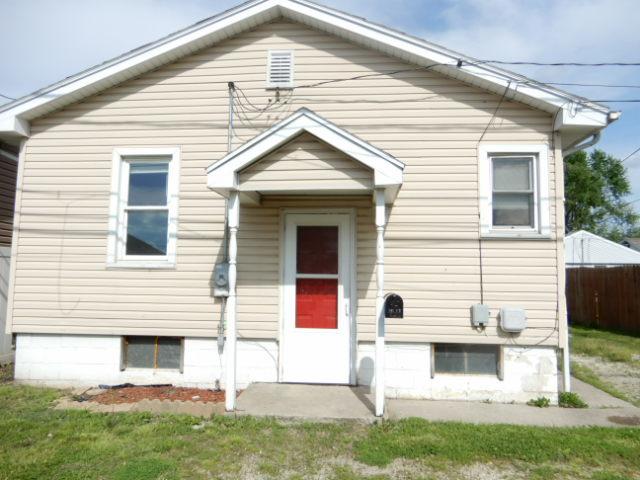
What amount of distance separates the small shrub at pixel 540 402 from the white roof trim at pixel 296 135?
3.33m

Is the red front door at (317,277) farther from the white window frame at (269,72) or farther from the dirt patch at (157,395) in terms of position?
the white window frame at (269,72)

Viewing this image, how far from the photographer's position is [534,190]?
587 centimetres

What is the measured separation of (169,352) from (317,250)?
2.62m

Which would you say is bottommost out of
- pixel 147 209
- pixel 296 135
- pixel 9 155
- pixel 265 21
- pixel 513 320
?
pixel 513 320

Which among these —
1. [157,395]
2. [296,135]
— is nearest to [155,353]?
[157,395]

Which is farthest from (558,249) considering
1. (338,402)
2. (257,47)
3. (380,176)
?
(257,47)

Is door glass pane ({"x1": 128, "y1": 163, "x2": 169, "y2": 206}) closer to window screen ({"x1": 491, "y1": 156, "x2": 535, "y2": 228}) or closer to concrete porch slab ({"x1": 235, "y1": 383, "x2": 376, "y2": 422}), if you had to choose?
concrete porch slab ({"x1": 235, "y1": 383, "x2": 376, "y2": 422})

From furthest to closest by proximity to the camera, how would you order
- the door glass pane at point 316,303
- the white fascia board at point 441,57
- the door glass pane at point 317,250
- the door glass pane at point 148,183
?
the door glass pane at point 148,183
the door glass pane at point 317,250
the door glass pane at point 316,303
the white fascia board at point 441,57

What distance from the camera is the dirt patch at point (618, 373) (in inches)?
253

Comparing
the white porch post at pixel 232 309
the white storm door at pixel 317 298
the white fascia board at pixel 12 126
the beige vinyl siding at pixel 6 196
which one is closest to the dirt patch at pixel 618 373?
the white storm door at pixel 317 298

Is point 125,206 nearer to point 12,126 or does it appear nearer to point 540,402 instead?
point 12,126

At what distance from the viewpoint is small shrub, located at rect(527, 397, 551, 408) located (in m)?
5.44

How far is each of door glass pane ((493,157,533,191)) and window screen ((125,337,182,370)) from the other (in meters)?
5.11

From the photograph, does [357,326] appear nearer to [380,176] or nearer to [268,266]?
[268,266]
